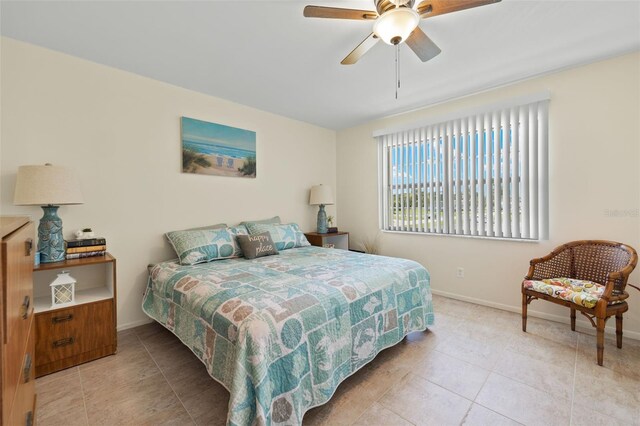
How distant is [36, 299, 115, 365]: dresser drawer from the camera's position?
75.9 inches

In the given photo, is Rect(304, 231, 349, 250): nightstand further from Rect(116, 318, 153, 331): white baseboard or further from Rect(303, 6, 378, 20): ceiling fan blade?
Rect(303, 6, 378, 20): ceiling fan blade

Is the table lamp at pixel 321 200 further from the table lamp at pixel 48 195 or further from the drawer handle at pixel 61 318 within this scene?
the drawer handle at pixel 61 318

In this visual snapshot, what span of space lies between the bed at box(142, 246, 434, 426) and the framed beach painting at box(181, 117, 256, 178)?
Result: 115cm

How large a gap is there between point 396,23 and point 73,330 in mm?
3016

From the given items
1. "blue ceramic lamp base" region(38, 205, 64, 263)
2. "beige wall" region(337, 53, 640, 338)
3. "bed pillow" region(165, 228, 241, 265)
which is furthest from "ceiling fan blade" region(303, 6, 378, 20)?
"blue ceramic lamp base" region(38, 205, 64, 263)

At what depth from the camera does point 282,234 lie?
3318mm

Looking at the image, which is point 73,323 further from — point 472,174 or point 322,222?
point 472,174

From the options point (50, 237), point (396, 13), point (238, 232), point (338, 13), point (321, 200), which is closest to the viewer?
point (396, 13)

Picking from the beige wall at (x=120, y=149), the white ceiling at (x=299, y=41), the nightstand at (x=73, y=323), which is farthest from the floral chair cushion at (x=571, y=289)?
the nightstand at (x=73, y=323)

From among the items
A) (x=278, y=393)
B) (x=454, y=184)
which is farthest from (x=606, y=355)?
(x=278, y=393)

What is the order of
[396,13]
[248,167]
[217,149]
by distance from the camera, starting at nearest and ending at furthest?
[396,13] → [217,149] → [248,167]

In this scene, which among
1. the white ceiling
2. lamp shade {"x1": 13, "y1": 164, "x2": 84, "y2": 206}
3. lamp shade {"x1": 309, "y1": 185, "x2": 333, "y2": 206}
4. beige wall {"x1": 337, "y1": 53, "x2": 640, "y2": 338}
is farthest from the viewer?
lamp shade {"x1": 309, "y1": 185, "x2": 333, "y2": 206}

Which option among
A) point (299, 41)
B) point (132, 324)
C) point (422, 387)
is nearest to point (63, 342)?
point (132, 324)

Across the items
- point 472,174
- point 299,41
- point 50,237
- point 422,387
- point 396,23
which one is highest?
point 299,41
